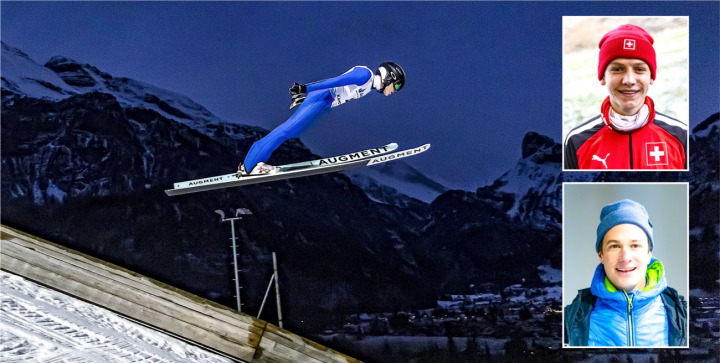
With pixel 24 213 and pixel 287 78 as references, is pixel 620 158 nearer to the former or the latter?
pixel 287 78

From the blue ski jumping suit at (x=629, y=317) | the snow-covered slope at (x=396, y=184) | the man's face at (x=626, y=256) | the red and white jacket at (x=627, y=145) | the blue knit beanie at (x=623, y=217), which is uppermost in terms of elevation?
the red and white jacket at (x=627, y=145)

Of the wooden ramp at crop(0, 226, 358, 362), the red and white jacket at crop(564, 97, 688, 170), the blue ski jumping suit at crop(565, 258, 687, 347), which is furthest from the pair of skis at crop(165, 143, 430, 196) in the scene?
the blue ski jumping suit at crop(565, 258, 687, 347)

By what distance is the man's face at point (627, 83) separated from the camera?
3.20 metres

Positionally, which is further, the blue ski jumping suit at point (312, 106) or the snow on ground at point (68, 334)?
the blue ski jumping suit at point (312, 106)

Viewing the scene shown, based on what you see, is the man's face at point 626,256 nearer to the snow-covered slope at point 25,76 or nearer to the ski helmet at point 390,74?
the ski helmet at point 390,74

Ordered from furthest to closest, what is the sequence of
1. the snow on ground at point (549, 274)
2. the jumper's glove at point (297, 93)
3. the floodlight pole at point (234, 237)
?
the snow on ground at point (549, 274)
the floodlight pole at point (234, 237)
the jumper's glove at point (297, 93)

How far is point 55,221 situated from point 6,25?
1.12 meters

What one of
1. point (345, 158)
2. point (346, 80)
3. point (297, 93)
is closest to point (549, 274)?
point (345, 158)

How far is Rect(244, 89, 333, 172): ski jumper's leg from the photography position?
10.1 feet

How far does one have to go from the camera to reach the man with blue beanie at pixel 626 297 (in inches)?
125

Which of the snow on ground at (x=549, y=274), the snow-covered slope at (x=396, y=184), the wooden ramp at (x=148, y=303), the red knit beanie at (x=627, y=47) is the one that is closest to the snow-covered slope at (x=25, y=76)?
the wooden ramp at (x=148, y=303)

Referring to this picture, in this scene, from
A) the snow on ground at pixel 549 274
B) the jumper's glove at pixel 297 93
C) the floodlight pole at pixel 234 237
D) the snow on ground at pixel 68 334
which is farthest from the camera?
the snow on ground at pixel 549 274

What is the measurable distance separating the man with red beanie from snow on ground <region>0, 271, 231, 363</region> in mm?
2311

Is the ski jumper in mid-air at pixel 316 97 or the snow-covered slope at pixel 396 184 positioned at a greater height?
the ski jumper in mid-air at pixel 316 97
